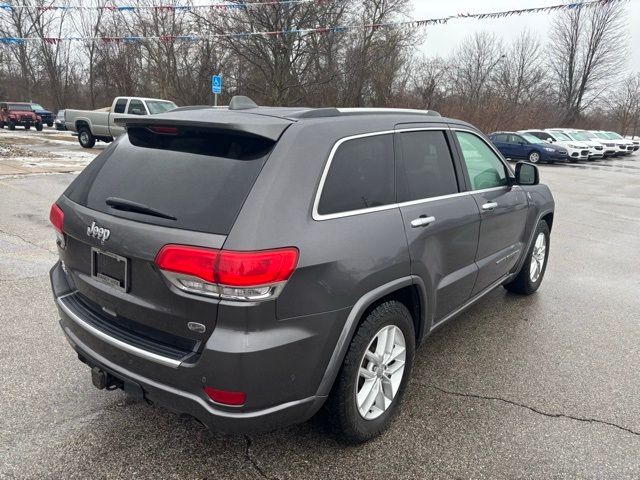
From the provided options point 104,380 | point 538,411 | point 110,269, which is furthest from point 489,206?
point 104,380

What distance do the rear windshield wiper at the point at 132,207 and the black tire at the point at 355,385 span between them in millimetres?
1088

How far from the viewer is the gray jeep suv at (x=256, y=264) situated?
6.88 ft

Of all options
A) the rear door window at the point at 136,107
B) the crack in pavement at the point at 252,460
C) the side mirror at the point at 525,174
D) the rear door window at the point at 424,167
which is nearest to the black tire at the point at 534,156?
the rear door window at the point at 136,107

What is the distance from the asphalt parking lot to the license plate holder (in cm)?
91

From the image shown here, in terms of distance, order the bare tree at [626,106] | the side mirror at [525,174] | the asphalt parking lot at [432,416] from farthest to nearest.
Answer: the bare tree at [626,106]
the side mirror at [525,174]
the asphalt parking lot at [432,416]

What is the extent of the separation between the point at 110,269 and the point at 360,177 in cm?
134

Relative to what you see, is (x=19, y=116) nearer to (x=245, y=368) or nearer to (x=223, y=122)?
(x=223, y=122)

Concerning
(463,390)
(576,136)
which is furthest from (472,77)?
(463,390)

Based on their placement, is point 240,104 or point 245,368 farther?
point 240,104

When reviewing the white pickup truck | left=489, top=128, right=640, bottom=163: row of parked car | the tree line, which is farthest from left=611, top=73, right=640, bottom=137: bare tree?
the white pickup truck

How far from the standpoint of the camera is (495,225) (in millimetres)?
3867

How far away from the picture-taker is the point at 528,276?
498 cm

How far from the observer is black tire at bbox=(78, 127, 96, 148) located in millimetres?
19716

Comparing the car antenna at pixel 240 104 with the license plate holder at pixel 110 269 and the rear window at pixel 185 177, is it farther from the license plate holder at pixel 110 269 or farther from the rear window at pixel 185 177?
the license plate holder at pixel 110 269
